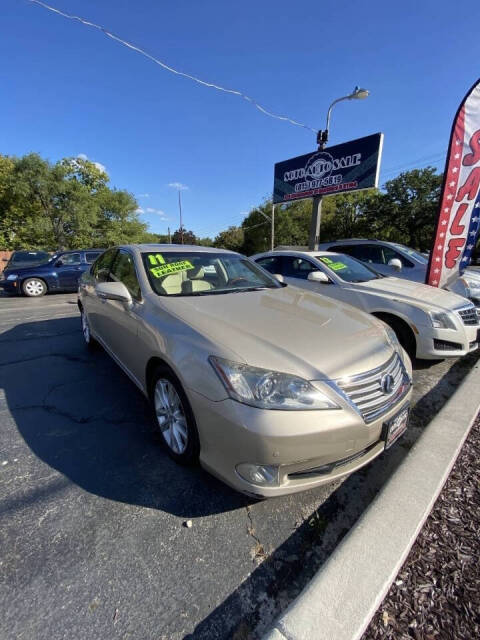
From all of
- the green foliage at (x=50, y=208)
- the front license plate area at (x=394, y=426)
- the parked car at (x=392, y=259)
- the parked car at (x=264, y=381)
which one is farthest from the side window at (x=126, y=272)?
the green foliage at (x=50, y=208)

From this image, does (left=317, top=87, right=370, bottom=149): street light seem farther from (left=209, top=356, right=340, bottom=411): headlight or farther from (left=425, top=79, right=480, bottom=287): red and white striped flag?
(left=209, top=356, right=340, bottom=411): headlight

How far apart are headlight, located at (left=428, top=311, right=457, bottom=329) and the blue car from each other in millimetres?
10520

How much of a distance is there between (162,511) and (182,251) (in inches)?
91.6

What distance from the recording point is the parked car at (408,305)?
346 cm

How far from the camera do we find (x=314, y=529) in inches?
65.3

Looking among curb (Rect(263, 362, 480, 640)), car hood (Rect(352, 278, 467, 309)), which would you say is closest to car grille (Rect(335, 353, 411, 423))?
curb (Rect(263, 362, 480, 640))

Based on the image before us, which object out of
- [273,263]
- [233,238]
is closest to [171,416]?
[273,263]

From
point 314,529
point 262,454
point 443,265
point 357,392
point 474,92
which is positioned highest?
point 474,92

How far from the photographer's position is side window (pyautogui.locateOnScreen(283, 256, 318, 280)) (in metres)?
4.88

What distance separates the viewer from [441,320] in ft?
11.3

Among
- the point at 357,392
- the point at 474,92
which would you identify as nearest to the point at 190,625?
the point at 357,392

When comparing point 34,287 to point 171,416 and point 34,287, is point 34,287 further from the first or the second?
point 171,416

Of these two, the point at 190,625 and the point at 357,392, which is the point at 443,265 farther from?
the point at 190,625

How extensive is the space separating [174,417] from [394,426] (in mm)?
1405
